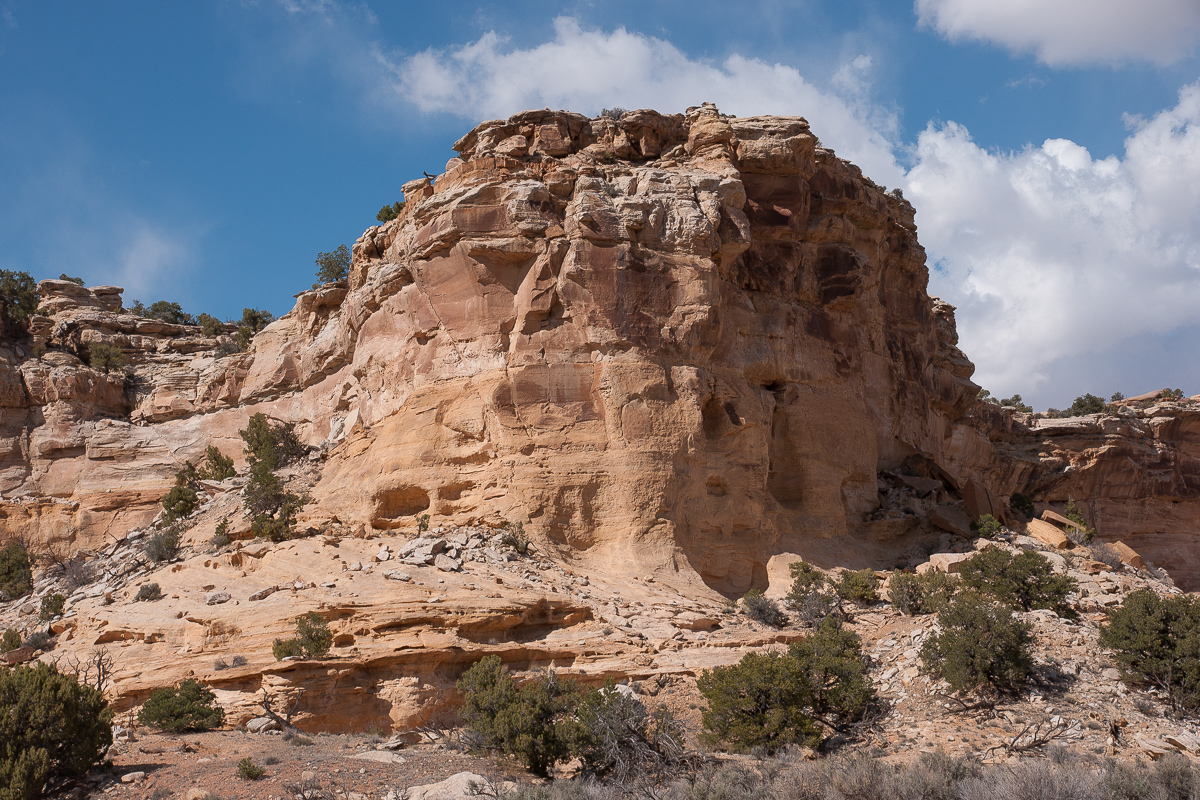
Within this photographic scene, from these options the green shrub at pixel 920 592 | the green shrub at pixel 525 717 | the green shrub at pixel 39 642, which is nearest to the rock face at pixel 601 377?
the green shrub at pixel 920 592

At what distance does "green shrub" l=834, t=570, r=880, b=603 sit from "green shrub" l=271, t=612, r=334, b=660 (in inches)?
547

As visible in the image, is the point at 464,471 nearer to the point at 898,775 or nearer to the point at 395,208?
the point at 898,775

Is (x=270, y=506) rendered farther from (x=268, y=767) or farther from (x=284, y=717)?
(x=268, y=767)

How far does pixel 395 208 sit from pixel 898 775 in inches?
1250

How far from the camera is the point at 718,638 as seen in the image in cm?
2105

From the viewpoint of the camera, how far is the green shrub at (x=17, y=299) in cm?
4019

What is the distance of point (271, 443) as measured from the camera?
33.4m

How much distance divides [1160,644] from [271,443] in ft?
92.7

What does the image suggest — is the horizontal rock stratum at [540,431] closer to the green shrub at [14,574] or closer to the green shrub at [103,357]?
the green shrub at [103,357]

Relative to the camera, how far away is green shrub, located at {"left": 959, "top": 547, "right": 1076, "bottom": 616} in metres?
22.8

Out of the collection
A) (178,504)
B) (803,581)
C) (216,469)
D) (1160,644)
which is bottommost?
(1160,644)

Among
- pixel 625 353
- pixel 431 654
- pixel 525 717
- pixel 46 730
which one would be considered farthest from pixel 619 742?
pixel 625 353

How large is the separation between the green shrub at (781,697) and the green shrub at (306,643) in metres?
7.98

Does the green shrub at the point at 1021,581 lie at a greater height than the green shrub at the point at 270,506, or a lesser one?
lesser
